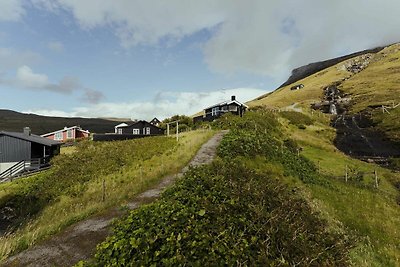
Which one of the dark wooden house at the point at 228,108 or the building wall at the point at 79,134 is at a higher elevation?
the dark wooden house at the point at 228,108

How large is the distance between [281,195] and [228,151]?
37.8ft

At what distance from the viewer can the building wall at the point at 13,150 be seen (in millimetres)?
48656

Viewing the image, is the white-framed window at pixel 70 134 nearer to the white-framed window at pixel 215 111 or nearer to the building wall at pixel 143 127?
the building wall at pixel 143 127

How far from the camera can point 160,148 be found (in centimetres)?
3178

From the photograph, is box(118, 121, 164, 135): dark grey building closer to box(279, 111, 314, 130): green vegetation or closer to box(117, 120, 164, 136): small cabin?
box(117, 120, 164, 136): small cabin

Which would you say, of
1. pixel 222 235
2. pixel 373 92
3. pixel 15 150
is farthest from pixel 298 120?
Result: pixel 373 92

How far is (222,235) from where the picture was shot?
22.8 feet

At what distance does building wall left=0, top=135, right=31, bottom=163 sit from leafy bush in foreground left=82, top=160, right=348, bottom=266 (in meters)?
48.0

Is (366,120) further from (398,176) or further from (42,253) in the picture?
(42,253)

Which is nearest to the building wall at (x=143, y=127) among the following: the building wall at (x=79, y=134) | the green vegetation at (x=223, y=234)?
the building wall at (x=79, y=134)

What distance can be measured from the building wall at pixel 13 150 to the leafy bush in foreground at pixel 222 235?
48.0 m

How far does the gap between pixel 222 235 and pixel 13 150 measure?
52.4 meters

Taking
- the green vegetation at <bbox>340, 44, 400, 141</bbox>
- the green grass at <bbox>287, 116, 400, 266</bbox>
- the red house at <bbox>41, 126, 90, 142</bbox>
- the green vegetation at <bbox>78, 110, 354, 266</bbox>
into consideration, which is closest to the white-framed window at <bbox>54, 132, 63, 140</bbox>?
the red house at <bbox>41, 126, 90, 142</bbox>

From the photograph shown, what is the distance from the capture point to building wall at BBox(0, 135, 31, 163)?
48656 millimetres
